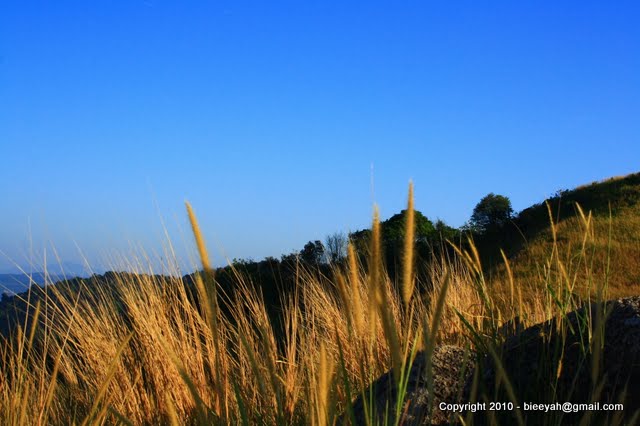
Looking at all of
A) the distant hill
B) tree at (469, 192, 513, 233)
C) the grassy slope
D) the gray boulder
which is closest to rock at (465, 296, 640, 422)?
the gray boulder

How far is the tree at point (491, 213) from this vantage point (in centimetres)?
2258

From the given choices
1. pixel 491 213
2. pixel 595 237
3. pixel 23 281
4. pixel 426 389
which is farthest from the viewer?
pixel 491 213

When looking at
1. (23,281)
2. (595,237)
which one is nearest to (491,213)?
(595,237)

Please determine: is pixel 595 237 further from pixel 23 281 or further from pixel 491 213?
pixel 23 281

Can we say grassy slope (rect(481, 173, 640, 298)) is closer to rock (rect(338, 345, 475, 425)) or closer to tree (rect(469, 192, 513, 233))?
tree (rect(469, 192, 513, 233))

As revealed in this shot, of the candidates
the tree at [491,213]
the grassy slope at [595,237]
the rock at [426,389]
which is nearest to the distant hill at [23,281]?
the rock at [426,389]

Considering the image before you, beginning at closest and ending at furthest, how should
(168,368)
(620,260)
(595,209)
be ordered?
(168,368) < (620,260) < (595,209)

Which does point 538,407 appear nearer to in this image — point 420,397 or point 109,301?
point 420,397

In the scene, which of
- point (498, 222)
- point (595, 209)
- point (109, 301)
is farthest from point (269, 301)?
point (109, 301)

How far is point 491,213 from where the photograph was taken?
2400 centimetres

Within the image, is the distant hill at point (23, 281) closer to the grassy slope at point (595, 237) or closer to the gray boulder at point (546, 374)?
the gray boulder at point (546, 374)

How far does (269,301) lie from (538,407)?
20233 mm

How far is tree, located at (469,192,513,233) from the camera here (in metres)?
22.6

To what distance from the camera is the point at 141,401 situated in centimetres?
320
